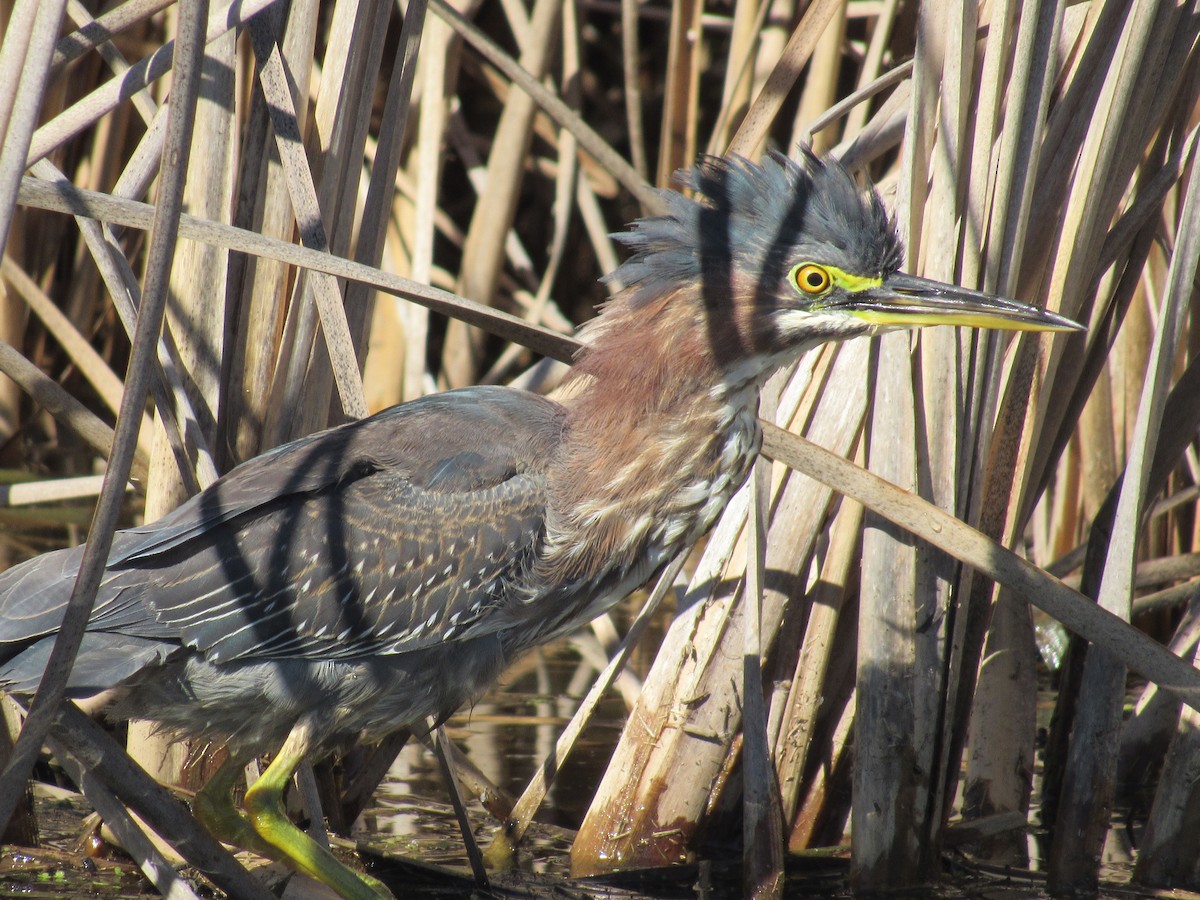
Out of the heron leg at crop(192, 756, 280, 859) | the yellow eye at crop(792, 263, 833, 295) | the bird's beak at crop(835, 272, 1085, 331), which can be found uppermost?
the yellow eye at crop(792, 263, 833, 295)

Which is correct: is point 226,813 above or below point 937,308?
below

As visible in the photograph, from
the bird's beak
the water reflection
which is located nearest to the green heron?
the bird's beak

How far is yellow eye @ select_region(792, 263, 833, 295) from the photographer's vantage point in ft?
10.5

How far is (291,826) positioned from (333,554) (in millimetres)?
680

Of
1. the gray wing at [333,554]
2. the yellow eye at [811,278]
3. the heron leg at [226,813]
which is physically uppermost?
the yellow eye at [811,278]

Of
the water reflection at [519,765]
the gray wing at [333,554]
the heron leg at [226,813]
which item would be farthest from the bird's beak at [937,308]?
the heron leg at [226,813]

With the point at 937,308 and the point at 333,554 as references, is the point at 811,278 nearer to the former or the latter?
the point at 937,308

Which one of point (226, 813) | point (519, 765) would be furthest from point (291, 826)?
point (519, 765)

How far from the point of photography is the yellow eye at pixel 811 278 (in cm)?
321

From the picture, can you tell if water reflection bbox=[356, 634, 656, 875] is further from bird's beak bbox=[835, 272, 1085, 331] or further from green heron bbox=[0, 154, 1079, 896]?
bird's beak bbox=[835, 272, 1085, 331]

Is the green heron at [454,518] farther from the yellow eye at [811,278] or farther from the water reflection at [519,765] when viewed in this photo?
the water reflection at [519,765]

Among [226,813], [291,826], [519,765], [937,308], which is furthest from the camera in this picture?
[519,765]

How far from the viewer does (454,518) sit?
127 inches

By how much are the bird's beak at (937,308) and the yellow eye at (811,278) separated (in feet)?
0.21
